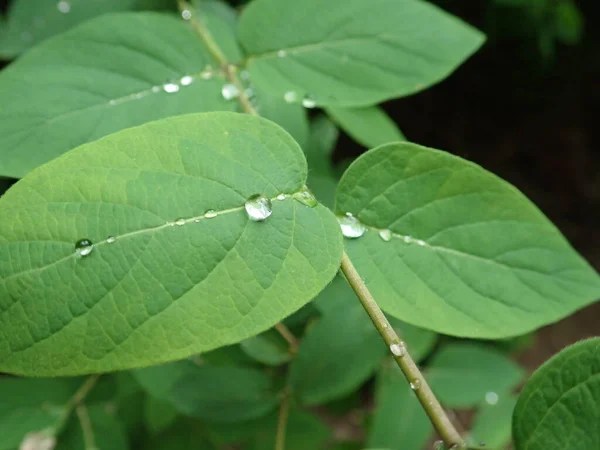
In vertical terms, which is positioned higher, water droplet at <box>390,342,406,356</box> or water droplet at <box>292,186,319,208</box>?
water droplet at <box>292,186,319,208</box>

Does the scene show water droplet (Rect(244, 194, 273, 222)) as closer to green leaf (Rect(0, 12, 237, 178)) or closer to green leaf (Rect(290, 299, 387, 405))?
green leaf (Rect(0, 12, 237, 178))

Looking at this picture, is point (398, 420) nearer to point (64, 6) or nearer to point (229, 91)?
point (229, 91)

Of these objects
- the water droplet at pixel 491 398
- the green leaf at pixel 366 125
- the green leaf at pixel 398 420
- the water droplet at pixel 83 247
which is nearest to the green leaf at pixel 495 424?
the water droplet at pixel 491 398

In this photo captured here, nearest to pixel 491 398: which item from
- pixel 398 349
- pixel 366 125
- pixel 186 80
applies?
pixel 366 125

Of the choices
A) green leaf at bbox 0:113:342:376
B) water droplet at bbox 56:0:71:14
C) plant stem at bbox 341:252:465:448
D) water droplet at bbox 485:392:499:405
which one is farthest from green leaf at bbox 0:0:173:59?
water droplet at bbox 485:392:499:405

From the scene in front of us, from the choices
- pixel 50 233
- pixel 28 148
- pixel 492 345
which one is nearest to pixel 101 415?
pixel 28 148

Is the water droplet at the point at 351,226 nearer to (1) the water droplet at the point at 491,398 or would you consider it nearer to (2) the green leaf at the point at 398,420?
(2) the green leaf at the point at 398,420
